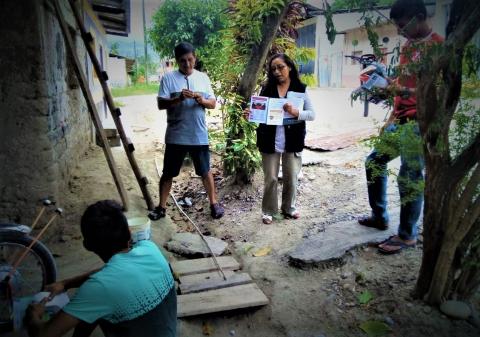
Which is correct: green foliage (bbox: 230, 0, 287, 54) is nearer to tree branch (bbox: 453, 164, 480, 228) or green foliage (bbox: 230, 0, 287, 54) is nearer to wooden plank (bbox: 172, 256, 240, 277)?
wooden plank (bbox: 172, 256, 240, 277)

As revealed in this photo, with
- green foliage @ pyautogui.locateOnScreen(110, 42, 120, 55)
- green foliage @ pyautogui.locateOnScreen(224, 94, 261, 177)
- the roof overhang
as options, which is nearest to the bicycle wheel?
green foliage @ pyautogui.locateOnScreen(224, 94, 261, 177)

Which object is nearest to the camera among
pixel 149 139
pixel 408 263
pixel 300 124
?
pixel 408 263

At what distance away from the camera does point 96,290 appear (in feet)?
4.97

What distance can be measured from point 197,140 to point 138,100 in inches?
468

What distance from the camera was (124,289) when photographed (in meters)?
1.56

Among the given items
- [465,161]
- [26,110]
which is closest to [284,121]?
[465,161]

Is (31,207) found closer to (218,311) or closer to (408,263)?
(218,311)

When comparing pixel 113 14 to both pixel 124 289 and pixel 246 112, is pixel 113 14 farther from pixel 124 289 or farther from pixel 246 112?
pixel 124 289

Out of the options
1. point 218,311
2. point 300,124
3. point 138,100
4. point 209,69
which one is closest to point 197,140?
point 300,124

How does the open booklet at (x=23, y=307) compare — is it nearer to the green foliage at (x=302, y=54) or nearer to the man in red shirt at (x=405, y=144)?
the man in red shirt at (x=405, y=144)

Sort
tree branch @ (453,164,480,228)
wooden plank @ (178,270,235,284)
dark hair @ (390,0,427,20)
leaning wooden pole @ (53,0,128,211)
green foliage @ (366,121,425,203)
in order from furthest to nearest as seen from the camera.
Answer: leaning wooden pole @ (53,0,128,211), wooden plank @ (178,270,235,284), green foliage @ (366,121,425,203), dark hair @ (390,0,427,20), tree branch @ (453,164,480,228)

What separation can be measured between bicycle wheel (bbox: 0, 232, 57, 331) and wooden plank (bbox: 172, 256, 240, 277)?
97cm

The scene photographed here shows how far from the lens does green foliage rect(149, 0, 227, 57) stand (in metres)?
8.16

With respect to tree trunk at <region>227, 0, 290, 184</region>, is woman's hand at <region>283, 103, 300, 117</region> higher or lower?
lower
